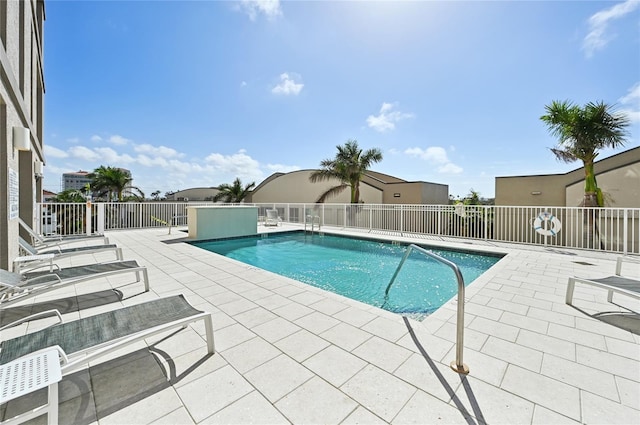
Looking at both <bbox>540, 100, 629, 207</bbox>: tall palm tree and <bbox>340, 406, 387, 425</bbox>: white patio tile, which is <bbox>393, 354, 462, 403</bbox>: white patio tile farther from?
<bbox>540, 100, 629, 207</bbox>: tall palm tree

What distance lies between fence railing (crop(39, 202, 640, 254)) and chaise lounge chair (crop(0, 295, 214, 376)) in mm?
8998

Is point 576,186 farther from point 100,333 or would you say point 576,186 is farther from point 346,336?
point 100,333

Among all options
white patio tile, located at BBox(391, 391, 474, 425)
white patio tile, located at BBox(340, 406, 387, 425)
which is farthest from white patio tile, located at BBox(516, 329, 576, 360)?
white patio tile, located at BBox(340, 406, 387, 425)

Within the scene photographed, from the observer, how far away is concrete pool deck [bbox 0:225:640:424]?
1.62m

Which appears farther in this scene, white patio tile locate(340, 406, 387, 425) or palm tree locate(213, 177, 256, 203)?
palm tree locate(213, 177, 256, 203)

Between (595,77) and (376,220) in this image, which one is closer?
(595,77)

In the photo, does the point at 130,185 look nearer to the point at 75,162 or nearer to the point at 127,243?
the point at 75,162

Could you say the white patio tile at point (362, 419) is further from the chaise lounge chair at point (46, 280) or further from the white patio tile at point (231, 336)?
the chaise lounge chair at point (46, 280)

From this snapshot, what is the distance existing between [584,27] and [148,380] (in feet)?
35.9

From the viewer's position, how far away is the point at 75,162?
25.0 metres

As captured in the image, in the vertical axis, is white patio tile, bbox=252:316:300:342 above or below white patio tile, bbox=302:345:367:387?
above

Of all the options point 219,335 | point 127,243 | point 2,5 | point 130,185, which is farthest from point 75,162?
point 219,335

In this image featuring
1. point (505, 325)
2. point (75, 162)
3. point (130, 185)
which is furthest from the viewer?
point (75, 162)

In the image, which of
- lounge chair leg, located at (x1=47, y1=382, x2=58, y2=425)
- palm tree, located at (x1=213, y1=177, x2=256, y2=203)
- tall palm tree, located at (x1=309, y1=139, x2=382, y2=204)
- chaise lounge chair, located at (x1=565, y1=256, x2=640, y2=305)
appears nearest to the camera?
lounge chair leg, located at (x1=47, y1=382, x2=58, y2=425)
